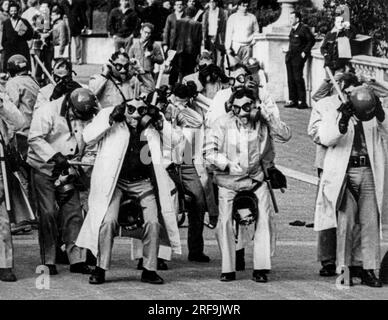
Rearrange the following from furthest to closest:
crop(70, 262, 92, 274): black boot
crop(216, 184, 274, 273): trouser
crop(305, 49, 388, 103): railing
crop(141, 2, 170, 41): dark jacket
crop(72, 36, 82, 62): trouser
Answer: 1. crop(72, 36, 82, 62): trouser
2. crop(141, 2, 170, 41): dark jacket
3. crop(305, 49, 388, 103): railing
4. crop(70, 262, 92, 274): black boot
5. crop(216, 184, 274, 273): trouser

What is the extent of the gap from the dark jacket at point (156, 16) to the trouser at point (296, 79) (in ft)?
13.8

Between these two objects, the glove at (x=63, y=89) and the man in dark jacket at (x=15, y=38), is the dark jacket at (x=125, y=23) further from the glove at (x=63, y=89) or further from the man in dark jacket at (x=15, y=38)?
the glove at (x=63, y=89)

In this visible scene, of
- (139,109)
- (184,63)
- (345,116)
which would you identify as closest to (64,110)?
(139,109)

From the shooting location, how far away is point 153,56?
23719mm

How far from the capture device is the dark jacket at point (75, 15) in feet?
122

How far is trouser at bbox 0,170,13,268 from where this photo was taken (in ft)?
49.0

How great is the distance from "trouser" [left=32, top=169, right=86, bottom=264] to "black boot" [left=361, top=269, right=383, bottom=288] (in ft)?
8.62

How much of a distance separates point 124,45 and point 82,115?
14831 millimetres

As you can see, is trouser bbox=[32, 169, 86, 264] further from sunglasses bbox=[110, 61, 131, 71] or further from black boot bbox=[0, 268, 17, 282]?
sunglasses bbox=[110, 61, 131, 71]

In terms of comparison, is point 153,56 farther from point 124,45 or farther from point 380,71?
point 124,45

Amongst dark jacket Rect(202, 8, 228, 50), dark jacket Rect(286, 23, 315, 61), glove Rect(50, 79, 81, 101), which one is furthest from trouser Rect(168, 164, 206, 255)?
dark jacket Rect(202, 8, 228, 50)

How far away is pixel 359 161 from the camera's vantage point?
1524cm
